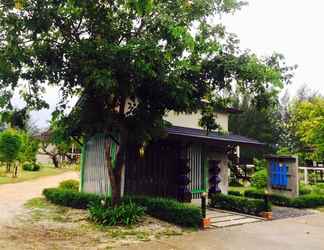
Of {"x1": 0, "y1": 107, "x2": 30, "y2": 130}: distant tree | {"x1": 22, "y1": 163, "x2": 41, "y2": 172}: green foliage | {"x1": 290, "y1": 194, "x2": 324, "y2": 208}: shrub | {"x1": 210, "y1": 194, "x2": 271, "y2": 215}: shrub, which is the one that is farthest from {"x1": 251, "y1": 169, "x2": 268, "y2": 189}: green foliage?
{"x1": 22, "y1": 163, "x2": 41, "y2": 172}: green foliage

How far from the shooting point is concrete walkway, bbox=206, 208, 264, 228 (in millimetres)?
11523

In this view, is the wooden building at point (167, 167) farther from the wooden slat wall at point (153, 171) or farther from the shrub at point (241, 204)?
the shrub at point (241, 204)

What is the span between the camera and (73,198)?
1348 cm

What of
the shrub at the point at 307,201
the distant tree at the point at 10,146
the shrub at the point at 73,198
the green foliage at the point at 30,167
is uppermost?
the distant tree at the point at 10,146

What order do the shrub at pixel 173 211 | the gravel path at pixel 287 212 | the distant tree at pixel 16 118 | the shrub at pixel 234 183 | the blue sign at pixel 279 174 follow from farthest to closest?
the shrub at pixel 234 183, the blue sign at pixel 279 174, the gravel path at pixel 287 212, the shrub at pixel 173 211, the distant tree at pixel 16 118

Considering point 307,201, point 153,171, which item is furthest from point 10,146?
point 307,201

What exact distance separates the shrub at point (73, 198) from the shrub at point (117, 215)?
1258 mm

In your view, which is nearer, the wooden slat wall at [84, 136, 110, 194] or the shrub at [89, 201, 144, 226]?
the shrub at [89, 201, 144, 226]

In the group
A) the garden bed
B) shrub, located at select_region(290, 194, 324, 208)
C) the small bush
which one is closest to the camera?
the garden bed

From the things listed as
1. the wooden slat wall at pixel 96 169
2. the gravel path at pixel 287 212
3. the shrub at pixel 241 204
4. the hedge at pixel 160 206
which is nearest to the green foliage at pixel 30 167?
the wooden slat wall at pixel 96 169

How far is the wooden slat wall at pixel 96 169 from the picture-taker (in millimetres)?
14195

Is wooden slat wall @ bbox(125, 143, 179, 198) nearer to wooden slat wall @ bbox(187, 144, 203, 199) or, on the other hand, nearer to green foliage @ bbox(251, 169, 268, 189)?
wooden slat wall @ bbox(187, 144, 203, 199)

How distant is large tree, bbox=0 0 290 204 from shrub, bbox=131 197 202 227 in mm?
1247

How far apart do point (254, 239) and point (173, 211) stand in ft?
8.78
